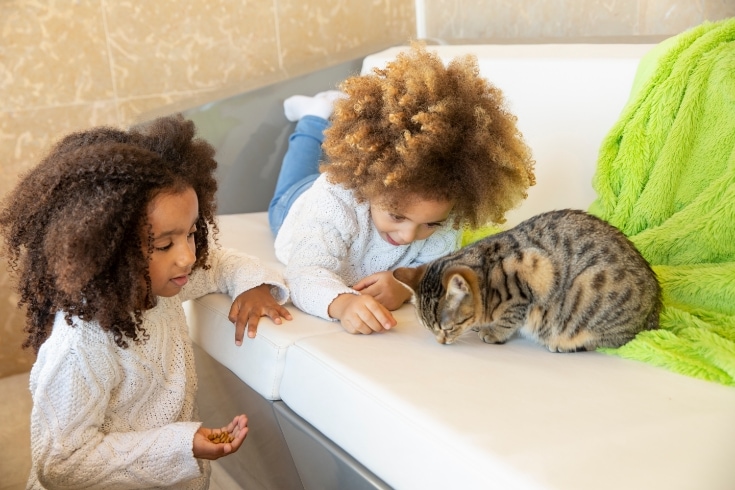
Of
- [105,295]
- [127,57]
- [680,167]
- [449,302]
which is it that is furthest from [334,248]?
[127,57]

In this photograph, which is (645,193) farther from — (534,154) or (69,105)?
(69,105)

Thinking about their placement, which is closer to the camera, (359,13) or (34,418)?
(34,418)

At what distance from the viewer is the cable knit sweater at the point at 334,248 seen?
4.12ft

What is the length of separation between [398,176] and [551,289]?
0.95 ft

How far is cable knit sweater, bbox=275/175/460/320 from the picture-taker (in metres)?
1.26

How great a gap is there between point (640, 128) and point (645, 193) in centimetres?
11

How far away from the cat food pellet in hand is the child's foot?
2.95 ft

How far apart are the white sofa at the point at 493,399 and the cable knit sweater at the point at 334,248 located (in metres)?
0.06

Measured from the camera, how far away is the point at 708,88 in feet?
4.09

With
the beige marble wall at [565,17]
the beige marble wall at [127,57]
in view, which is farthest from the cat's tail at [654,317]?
the beige marble wall at [127,57]

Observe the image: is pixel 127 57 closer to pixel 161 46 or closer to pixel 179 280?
pixel 161 46

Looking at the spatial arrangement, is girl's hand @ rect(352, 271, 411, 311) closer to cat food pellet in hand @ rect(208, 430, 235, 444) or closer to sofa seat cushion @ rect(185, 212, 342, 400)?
sofa seat cushion @ rect(185, 212, 342, 400)

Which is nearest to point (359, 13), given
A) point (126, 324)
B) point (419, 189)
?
point (419, 189)

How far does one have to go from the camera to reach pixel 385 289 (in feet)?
4.25
